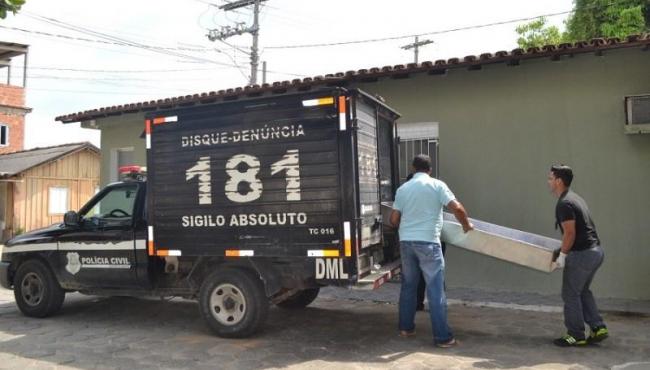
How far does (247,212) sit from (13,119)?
25.3 metres

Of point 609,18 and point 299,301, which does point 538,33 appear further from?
point 299,301

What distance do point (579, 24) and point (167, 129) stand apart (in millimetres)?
15706

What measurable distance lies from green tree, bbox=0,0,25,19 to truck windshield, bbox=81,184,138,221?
9.41 feet

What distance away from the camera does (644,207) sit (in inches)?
290

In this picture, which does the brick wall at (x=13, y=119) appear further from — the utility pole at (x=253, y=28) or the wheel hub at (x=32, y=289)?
the wheel hub at (x=32, y=289)

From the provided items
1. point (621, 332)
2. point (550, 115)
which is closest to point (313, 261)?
point (621, 332)

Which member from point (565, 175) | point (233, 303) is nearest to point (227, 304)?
point (233, 303)

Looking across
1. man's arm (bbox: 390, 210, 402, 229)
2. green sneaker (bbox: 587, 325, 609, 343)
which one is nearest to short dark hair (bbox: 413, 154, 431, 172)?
man's arm (bbox: 390, 210, 402, 229)

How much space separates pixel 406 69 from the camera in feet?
26.0

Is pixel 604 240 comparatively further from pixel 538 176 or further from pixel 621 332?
pixel 621 332

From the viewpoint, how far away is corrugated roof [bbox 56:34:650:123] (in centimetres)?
693

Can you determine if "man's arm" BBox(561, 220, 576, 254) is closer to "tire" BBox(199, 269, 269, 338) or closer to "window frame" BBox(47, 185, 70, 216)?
"tire" BBox(199, 269, 269, 338)

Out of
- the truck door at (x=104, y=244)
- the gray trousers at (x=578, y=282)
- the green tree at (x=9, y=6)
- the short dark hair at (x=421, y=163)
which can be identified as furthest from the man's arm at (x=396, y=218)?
the green tree at (x=9, y=6)

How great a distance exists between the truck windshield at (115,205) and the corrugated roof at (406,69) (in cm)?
327
